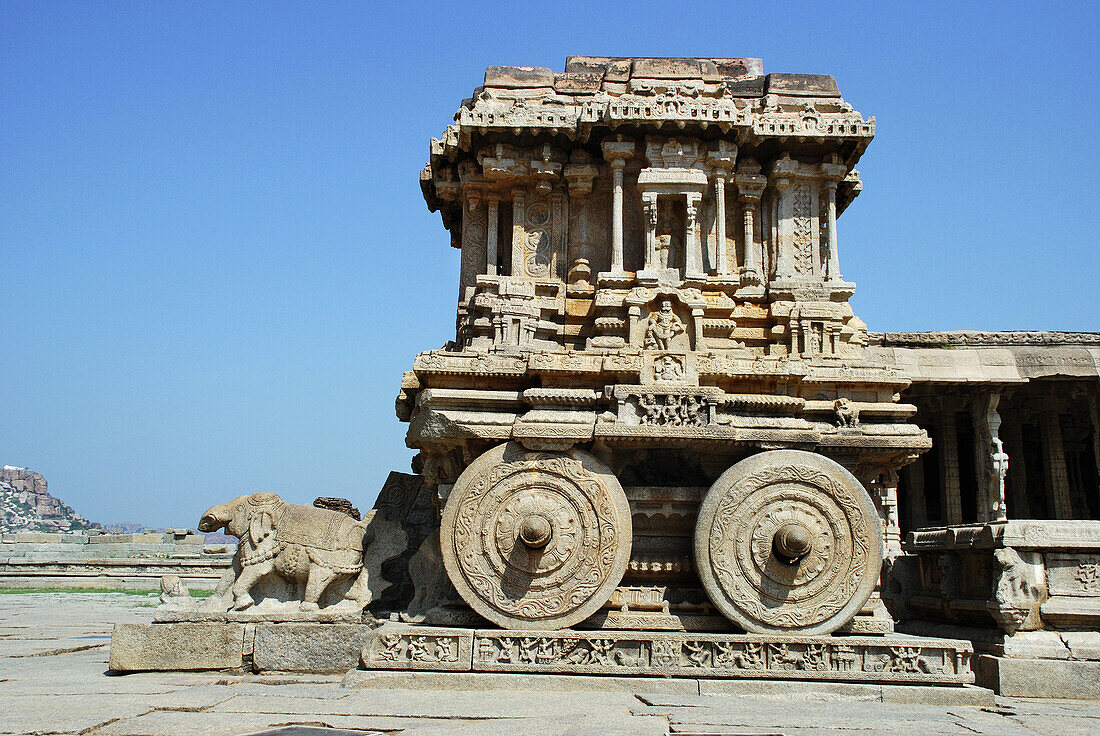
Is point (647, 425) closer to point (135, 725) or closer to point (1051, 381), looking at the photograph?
point (135, 725)

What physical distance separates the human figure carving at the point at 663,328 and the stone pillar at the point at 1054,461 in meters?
18.1

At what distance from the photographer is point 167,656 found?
8547 millimetres

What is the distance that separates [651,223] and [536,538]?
18.0 ft

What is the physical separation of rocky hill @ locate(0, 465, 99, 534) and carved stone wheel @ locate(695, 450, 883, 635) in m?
85.0

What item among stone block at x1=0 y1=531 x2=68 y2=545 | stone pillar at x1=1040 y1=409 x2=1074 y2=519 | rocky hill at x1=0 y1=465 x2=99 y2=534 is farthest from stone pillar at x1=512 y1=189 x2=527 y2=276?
Answer: rocky hill at x1=0 y1=465 x2=99 y2=534

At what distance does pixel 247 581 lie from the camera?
8.93 meters

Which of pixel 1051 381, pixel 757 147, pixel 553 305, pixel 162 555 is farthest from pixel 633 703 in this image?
pixel 162 555

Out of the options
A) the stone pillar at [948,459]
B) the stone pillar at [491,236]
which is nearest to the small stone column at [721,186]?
the stone pillar at [491,236]

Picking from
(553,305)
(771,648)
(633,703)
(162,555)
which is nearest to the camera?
(633,703)

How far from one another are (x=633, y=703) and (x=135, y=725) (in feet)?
12.1

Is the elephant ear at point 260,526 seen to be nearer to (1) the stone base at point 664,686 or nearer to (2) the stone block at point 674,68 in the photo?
(1) the stone base at point 664,686

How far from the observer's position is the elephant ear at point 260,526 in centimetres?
912

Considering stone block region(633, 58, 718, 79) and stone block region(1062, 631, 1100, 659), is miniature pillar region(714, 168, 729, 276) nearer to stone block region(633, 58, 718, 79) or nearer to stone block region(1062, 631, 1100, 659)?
stone block region(633, 58, 718, 79)

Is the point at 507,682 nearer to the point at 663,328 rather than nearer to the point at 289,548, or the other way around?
the point at 289,548
